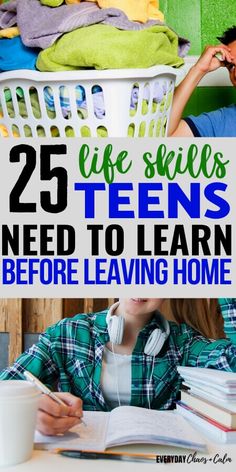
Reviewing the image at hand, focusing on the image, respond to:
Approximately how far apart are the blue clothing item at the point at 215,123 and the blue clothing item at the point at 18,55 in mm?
327

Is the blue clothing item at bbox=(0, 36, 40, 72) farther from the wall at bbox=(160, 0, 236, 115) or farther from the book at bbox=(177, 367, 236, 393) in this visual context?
the book at bbox=(177, 367, 236, 393)

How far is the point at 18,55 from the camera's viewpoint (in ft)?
3.41

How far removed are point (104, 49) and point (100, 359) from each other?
2.43 feet

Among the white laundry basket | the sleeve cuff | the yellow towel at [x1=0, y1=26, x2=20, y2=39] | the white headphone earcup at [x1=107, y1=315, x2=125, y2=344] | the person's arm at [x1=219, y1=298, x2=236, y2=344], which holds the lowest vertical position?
the white headphone earcup at [x1=107, y1=315, x2=125, y2=344]

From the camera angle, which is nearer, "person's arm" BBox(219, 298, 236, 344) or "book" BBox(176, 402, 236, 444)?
"book" BBox(176, 402, 236, 444)

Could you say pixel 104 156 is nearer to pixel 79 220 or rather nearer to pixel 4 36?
pixel 79 220

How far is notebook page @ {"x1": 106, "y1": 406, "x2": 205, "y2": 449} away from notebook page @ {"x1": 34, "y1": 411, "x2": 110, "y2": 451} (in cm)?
2

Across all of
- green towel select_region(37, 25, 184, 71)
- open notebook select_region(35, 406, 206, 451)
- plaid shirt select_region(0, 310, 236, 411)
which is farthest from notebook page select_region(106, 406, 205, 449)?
green towel select_region(37, 25, 184, 71)

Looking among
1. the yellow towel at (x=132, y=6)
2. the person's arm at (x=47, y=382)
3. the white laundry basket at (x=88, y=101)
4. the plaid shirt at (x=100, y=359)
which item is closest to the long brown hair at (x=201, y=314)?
the plaid shirt at (x=100, y=359)

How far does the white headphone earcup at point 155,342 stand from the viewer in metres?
1.46

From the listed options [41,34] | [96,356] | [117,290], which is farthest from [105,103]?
[96,356]

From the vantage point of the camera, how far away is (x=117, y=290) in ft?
4.31

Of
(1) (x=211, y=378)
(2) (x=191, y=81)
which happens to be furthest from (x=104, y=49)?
(1) (x=211, y=378)

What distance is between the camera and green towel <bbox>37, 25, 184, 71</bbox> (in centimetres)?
98
